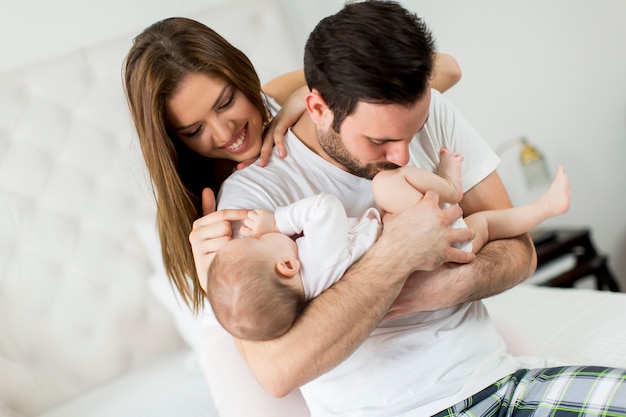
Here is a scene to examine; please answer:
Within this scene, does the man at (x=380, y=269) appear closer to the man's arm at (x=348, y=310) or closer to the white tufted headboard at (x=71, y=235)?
the man's arm at (x=348, y=310)

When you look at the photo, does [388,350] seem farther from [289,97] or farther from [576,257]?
[576,257]

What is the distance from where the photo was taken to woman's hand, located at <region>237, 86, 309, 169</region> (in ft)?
5.16

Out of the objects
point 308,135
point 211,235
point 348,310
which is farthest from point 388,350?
point 308,135

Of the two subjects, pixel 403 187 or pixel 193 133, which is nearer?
pixel 403 187

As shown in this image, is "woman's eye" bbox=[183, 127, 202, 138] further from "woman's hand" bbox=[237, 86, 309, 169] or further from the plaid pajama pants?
the plaid pajama pants

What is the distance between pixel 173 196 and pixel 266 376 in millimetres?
505

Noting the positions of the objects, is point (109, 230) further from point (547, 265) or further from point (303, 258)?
point (547, 265)

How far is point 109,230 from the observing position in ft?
8.81

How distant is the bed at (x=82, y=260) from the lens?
2529 millimetres

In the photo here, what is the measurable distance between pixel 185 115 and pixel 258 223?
0.35 metres

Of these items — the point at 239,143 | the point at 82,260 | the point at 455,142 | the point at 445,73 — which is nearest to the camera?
the point at 239,143

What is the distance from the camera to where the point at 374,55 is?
1252mm

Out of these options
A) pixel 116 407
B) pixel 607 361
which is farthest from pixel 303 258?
pixel 116 407

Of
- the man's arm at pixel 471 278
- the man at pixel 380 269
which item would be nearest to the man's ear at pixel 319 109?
the man at pixel 380 269
